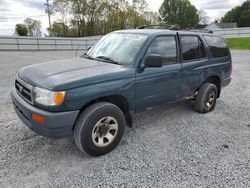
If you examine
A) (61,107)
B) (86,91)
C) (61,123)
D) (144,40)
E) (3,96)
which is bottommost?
(3,96)

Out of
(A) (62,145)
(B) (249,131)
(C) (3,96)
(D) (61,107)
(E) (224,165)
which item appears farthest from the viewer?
(C) (3,96)

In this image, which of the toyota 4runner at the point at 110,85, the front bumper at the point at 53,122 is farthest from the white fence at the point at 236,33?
the front bumper at the point at 53,122

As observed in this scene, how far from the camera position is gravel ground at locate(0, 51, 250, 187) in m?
2.48

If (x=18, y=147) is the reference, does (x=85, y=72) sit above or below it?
above

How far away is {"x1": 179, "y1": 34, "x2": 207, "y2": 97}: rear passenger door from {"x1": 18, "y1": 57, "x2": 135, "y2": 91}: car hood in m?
1.37

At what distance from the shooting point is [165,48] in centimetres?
363

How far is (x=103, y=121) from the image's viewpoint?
292cm

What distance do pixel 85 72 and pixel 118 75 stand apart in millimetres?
464

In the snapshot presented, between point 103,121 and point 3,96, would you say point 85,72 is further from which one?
point 3,96

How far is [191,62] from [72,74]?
2421 mm

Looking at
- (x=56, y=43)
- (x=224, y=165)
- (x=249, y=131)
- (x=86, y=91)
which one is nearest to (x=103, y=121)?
(x=86, y=91)

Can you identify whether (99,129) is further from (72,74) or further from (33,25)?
(33,25)

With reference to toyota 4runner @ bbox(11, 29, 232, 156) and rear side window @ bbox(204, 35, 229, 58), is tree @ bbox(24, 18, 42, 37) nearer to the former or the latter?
rear side window @ bbox(204, 35, 229, 58)

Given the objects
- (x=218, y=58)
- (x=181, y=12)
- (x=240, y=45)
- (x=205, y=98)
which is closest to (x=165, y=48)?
(x=205, y=98)
